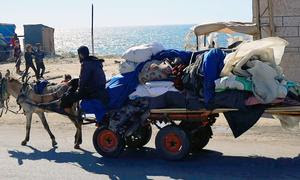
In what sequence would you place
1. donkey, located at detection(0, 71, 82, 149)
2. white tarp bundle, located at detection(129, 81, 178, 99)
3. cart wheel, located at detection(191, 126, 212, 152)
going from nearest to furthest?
white tarp bundle, located at detection(129, 81, 178, 99) → cart wheel, located at detection(191, 126, 212, 152) → donkey, located at detection(0, 71, 82, 149)

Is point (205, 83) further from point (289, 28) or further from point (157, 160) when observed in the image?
point (289, 28)

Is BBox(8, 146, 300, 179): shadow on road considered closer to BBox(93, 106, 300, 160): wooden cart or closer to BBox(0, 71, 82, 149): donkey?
BBox(93, 106, 300, 160): wooden cart

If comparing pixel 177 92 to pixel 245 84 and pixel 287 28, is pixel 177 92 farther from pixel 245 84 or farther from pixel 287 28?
pixel 287 28

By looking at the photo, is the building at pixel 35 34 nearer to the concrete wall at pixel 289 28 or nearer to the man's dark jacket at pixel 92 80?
the concrete wall at pixel 289 28

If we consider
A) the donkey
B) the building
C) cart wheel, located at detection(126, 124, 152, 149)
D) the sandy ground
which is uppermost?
the building

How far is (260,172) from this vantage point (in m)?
8.23

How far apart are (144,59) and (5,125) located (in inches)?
215

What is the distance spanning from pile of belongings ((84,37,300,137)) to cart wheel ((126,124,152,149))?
0.67 m

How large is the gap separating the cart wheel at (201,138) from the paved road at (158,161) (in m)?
0.14

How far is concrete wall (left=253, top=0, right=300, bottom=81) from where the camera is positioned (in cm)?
1549

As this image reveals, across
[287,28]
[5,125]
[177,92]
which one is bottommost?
[5,125]

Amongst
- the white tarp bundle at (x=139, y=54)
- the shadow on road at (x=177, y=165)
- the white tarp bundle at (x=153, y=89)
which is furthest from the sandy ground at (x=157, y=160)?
the white tarp bundle at (x=139, y=54)

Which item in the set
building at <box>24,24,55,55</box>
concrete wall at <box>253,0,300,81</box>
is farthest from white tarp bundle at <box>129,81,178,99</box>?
building at <box>24,24,55,55</box>

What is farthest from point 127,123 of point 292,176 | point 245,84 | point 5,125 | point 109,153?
point 5,125
